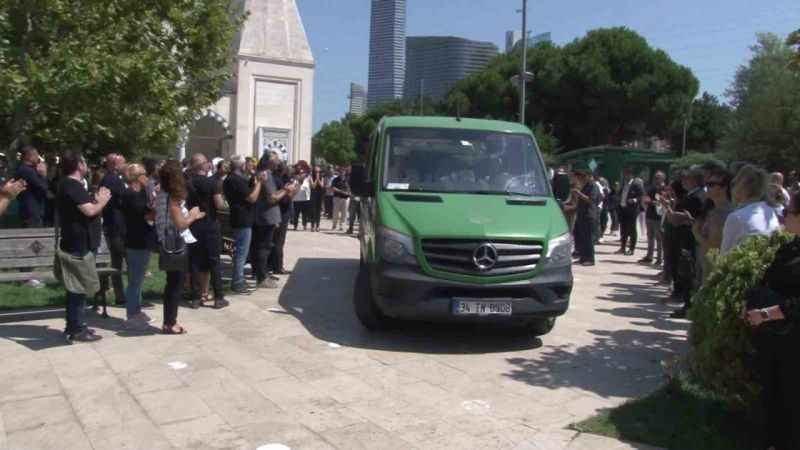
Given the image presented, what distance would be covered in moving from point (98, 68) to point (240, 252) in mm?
3223

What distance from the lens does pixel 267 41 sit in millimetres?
29344

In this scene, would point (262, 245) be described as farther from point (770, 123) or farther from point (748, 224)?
point (770, 123)

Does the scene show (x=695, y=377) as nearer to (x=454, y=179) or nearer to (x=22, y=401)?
(x=454, y=179)

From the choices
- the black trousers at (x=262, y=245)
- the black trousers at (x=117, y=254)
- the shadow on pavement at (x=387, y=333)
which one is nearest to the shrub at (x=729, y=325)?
the shadow on pavement at (x=387, y=333)

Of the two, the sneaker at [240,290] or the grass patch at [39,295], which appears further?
the sneaker at [240,290]

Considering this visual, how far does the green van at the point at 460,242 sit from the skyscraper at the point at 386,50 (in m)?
93.1

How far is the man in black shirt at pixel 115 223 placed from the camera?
8641mm

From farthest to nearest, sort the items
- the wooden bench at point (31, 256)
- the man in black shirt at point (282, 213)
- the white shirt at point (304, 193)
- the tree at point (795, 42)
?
1. the white shirt at point (304, 193)
2. the man in black shirt at point (282, 213)
3. the wooden bench at point (31, 256)
4. the tree at point (795, 42)

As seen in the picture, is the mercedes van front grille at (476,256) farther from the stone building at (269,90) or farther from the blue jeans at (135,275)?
the stone building at (269,90)

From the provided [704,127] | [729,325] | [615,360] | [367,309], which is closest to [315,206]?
[367,309]

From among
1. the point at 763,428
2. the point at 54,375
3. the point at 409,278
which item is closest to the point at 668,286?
the point at 409,278

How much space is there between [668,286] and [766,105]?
33691mm

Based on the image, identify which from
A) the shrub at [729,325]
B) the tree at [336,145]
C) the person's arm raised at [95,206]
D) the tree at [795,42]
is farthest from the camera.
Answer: the tree at [336,145]

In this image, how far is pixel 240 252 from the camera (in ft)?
31.2
